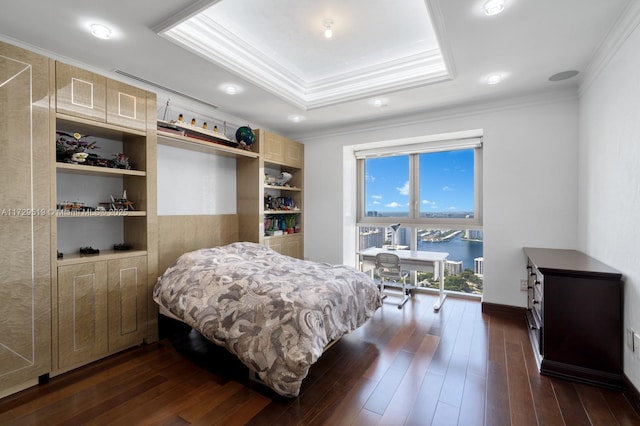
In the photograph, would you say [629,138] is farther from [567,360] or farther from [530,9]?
[567,360]

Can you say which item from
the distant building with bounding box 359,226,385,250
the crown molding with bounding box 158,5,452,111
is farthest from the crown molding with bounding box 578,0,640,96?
the distant building with bounding box 359,226,385,250

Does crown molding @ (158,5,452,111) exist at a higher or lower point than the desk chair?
higher

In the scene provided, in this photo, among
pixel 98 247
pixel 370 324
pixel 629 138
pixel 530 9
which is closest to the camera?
pixel 530 9

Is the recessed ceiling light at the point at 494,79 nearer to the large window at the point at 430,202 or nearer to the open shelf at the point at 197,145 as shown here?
the large window at the point at 430,202

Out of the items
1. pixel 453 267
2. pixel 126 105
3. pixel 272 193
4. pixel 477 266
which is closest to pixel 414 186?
pixel 453 267

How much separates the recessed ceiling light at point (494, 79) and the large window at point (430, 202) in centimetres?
109

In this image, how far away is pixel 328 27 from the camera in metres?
2.46

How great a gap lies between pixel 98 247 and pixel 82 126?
110cm

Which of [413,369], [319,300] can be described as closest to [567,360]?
[413,369]

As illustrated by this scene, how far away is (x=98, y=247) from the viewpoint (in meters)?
2.78

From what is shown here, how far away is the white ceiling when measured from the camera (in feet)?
6.42

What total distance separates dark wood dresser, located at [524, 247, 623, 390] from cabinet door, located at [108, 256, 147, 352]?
339 centimetres

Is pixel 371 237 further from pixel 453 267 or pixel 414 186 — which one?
pixel 453 267

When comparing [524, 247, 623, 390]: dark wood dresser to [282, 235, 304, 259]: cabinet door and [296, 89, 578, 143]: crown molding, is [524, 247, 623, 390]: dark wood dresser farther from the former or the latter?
[282, 235, 304, 259]: cabinet door
